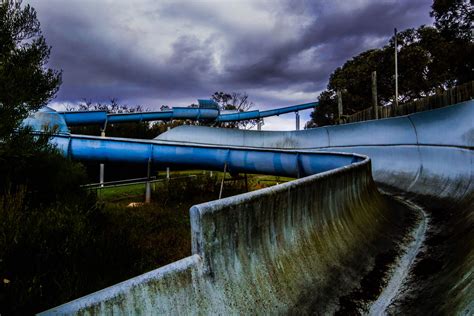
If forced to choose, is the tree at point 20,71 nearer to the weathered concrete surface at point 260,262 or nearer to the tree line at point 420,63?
the weathered concrete surface at point 260,262

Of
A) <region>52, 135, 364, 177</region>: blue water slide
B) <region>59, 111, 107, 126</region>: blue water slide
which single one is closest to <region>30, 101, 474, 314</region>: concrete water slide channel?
<region>52, 135, 364, 177</region>: blue water slide

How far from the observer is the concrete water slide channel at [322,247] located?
2.30m

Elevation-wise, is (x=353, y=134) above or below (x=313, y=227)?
above

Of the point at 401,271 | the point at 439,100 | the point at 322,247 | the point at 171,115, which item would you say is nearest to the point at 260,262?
the point at 322,247

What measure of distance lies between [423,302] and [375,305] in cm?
45

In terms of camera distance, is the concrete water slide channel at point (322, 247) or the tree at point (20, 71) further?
the tree at point (20, 71)

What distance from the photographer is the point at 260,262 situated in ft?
9.79

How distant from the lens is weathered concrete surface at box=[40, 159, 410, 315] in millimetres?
2123

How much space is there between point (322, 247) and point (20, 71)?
34.6 ft

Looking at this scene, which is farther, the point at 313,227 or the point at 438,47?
the point at 438,47

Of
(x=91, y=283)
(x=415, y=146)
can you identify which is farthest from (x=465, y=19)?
(x=91, y=283)

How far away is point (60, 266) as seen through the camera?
4973mm

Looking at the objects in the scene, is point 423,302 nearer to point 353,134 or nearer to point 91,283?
point 91,283

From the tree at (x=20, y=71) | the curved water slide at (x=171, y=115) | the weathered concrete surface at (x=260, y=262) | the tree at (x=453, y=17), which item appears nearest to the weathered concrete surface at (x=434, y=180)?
the weathered concrete surface at (x=260, y=262)
